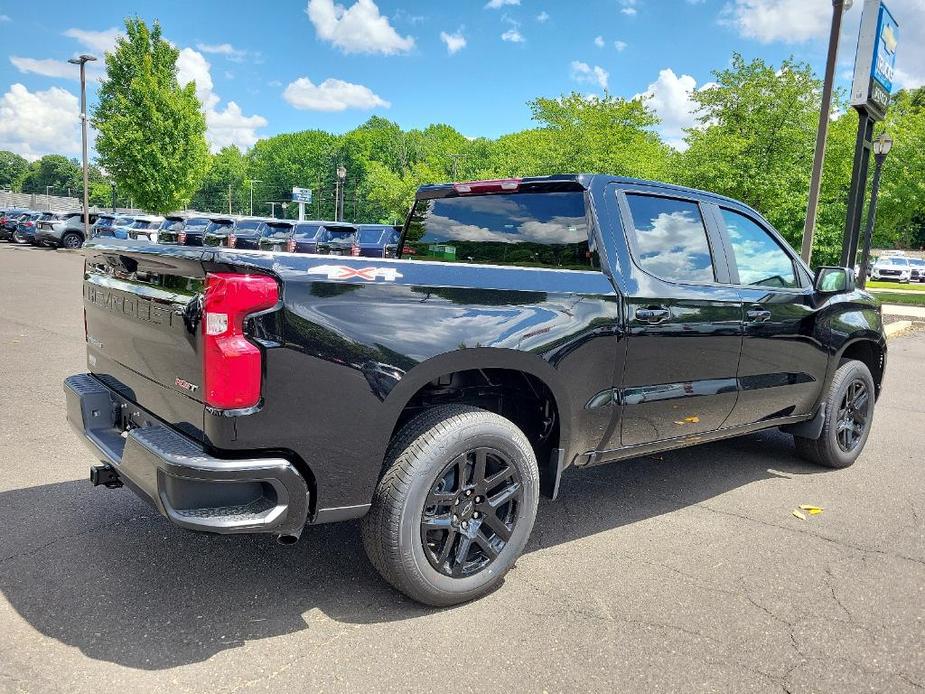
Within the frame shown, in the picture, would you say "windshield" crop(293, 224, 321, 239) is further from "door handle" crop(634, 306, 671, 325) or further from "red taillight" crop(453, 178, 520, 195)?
"door handle" crop(634, 306, 671, 325)

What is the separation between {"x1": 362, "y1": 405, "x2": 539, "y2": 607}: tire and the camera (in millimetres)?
2803

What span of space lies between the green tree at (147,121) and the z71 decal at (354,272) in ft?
118

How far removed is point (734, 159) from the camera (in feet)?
66.5

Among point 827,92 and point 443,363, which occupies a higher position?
point 827,92

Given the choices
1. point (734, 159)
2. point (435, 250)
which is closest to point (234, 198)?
point (734, 159)

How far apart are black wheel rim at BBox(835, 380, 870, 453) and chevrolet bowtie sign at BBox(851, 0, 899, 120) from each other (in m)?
9.92

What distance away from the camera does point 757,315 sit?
419 centimetres

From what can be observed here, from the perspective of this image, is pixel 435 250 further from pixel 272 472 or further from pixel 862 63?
pixel 862 63

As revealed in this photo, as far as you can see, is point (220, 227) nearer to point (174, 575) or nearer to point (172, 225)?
point (172, 225)

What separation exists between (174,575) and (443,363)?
5.18 ft

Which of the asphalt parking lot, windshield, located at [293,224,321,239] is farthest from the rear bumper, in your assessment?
windshield, located at [293,224,321,239]

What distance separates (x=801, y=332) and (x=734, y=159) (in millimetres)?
17490

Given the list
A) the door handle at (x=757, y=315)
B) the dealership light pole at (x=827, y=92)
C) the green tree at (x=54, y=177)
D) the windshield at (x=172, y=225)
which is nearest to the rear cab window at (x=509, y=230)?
the door handle at (x=757, y=315)

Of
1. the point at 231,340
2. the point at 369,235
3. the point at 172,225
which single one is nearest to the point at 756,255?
the point at 231,340
